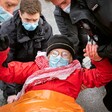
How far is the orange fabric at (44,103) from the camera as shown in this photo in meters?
2.25

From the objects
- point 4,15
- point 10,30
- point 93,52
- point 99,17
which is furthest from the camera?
point 10,30

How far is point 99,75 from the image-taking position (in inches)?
99.3

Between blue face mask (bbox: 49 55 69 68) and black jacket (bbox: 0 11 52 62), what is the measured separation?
410 millimetres

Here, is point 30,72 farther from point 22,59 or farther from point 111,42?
point 111,42

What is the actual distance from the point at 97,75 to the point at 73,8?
578mm

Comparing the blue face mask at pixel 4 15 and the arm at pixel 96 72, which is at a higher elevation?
the blue face mask at pixel 4 15

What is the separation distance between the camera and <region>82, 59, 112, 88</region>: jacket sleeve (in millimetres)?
2459

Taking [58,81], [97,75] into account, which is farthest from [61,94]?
[97,75]

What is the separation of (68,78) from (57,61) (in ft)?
0.49

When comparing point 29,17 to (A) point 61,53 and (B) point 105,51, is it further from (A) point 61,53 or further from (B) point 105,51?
(B) point 105,51

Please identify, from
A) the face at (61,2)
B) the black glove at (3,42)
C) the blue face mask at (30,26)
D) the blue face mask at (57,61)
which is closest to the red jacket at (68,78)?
the blue face mask at (57,61)

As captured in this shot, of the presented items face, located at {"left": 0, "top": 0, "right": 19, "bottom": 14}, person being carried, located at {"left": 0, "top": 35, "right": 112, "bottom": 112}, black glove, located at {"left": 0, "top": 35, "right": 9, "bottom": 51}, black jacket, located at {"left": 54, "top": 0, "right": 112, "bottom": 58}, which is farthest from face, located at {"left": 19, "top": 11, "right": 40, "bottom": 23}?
black jacket, located at {"left": 54, "top": 0, "right": 112, "bottom": 58}

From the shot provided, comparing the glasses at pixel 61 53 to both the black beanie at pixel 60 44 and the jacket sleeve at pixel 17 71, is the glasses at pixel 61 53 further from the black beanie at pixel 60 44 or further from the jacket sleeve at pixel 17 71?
the jacket sleeve at pixel 17 71

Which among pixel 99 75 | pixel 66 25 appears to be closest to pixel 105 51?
pixel 99 75
